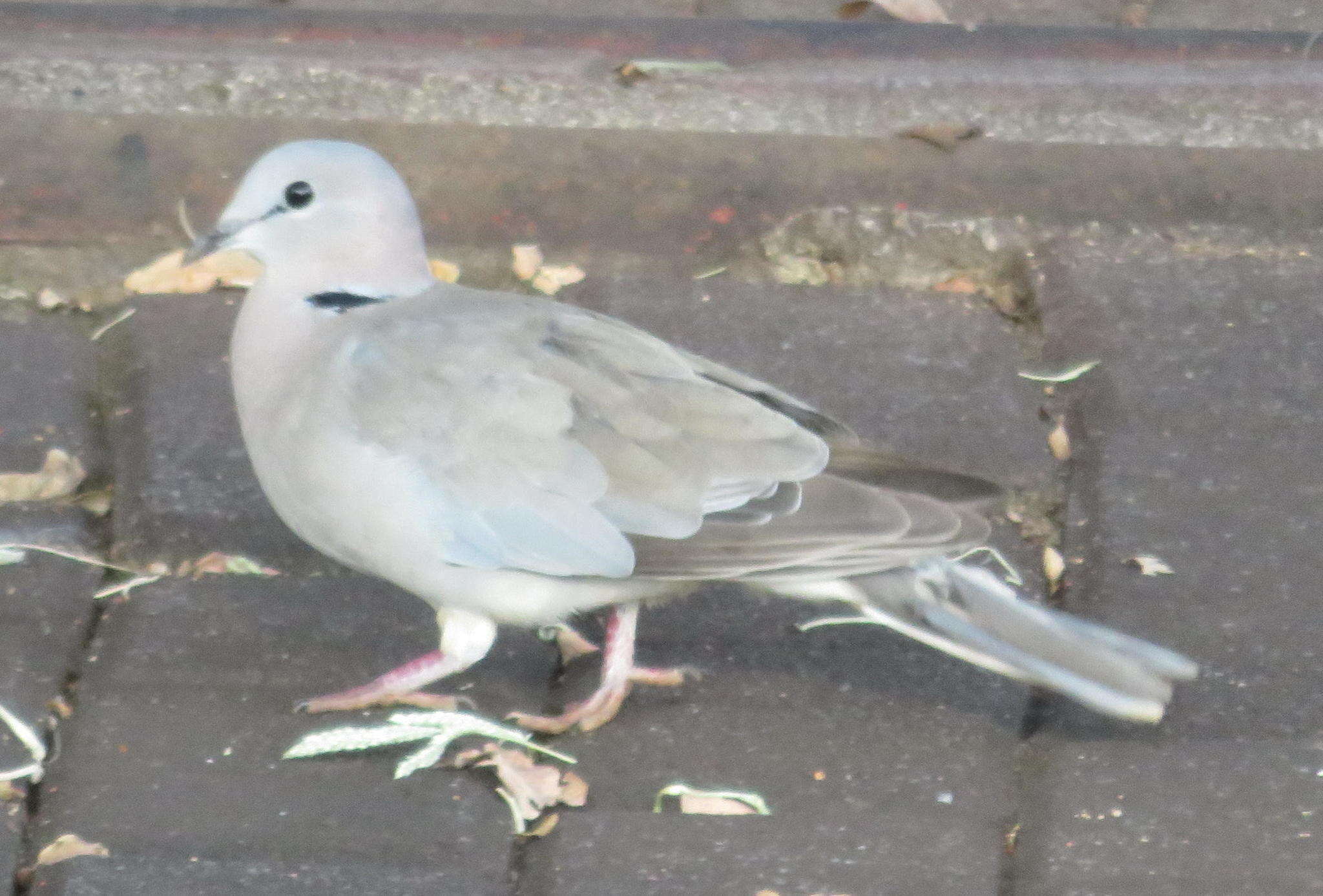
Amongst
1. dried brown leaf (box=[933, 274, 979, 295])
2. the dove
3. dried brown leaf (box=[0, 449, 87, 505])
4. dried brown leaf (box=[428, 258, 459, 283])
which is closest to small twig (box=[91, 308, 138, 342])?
dried brown leaf (box=[0, 449, 87, 505])

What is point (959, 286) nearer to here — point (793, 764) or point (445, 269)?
point (445, 269)

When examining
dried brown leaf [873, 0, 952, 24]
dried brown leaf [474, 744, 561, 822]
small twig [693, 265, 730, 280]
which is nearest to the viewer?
dried brown leaf [474, 744, 561, 822]

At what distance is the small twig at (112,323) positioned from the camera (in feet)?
11.0

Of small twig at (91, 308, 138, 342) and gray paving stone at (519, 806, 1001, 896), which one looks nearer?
gray paving stone at (519, 806, 1001, 896)

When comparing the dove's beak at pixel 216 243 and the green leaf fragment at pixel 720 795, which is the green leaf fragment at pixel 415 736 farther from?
the dove's beak at pixel 216 243

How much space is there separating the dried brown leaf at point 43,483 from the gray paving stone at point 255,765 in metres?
0.29

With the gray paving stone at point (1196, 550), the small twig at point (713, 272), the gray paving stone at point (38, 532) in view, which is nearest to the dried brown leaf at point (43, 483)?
the gray paving stone at point (38, 532)

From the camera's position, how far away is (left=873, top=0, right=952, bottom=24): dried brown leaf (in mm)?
4047

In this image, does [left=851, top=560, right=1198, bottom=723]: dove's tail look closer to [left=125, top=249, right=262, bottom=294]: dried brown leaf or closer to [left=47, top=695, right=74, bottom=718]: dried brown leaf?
[left=47, top=695, right=74, bottom=718]: dried brown leaf

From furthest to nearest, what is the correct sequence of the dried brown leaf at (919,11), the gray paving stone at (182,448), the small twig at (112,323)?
the dried brown leaf at (919,11) < the small twig at (112,323) < the gray paving stone at (182,448)

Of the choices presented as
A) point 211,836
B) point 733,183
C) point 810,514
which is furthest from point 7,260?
point 810,514

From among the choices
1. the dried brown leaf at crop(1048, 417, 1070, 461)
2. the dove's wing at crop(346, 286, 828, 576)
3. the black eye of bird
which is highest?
the black eye of bird

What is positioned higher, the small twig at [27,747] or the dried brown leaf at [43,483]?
the dried brown leaf at [43,483]

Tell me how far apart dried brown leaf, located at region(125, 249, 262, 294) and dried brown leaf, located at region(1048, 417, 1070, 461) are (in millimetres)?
1465
